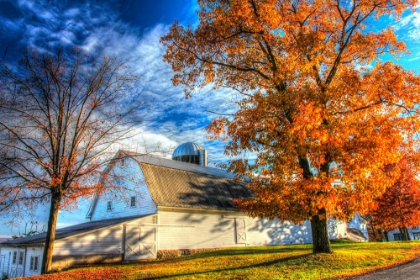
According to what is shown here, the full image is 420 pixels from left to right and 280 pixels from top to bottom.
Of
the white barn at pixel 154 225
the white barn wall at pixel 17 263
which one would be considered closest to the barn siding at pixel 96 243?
the white barn at pixel 154 225

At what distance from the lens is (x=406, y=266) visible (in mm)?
10633

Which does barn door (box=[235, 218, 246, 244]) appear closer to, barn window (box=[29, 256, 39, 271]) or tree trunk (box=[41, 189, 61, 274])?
barn window (box=[29, 256, 39, 271])

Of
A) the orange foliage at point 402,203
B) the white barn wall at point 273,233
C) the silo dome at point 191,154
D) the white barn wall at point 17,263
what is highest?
the silo dome at point 191,154

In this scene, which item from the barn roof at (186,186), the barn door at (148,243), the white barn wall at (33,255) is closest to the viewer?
the white barn wall at (33,255)

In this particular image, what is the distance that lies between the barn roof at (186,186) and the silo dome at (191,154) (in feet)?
19.3

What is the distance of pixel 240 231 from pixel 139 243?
9.28 meters

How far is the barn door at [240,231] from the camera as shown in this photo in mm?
25375

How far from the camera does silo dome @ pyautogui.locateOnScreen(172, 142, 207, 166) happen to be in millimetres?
34906

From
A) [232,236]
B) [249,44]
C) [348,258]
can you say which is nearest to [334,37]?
[249,44]

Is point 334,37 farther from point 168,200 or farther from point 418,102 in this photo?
point 168,200

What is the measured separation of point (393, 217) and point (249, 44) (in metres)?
22.1

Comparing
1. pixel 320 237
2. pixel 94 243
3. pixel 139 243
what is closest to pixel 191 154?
pixel 139 243

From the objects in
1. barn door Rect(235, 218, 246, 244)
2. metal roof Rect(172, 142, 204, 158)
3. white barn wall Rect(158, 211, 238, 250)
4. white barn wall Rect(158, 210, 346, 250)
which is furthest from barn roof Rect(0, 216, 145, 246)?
metal roof Rect(172, 142, 204, 158)

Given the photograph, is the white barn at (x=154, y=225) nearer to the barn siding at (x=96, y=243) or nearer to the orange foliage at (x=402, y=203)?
the barn siding at (x=96, y=243)
